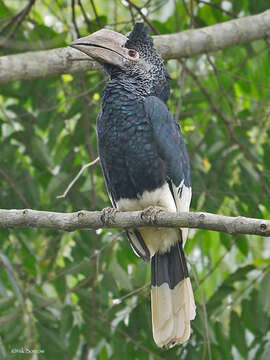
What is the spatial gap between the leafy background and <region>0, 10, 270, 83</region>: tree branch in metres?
0.10

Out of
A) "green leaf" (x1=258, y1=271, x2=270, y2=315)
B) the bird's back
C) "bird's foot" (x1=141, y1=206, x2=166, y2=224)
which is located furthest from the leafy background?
"bird's foot" (x1=141, y1=206, x2=166, y2=224)

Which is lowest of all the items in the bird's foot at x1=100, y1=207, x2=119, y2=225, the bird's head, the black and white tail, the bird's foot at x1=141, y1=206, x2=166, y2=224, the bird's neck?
the black and white tail

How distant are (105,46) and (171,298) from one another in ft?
4.30

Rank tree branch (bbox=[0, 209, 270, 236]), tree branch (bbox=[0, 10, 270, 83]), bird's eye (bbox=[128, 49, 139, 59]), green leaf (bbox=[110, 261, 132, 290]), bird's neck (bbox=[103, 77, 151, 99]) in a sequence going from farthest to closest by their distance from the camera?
green leaf (bbox=[110, 261, 132, 290]) → bird's eye (bbox=[128, 49, 139, 59]) → bird's neck (bbox=[103, 77, 151, 99]) → tree branch (bbox=[0, 10, 270, 83]) → tree branch (bbox=[0, 209, 270, 236])

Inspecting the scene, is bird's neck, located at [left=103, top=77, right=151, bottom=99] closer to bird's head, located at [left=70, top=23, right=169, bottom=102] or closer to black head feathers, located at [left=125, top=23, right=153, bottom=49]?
bird's head, located at [left=70, top=23, right=169, bottom=102]

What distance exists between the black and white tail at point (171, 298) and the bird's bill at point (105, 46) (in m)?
1.01

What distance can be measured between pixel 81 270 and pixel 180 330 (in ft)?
2.43

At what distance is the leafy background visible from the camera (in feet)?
12.0

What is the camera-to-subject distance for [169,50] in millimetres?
3652

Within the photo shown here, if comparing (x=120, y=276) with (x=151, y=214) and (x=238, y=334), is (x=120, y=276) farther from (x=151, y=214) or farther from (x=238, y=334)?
(x=151, y=214)

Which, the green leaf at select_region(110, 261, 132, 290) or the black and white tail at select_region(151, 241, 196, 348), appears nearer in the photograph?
the black and white tail at select_region(151, 241, 196, 348)

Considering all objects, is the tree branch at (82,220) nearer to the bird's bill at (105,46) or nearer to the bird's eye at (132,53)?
the bird's bill at (105,46)

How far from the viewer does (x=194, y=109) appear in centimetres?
432

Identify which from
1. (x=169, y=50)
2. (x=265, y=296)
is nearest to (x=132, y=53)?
(x=169, y=50)
